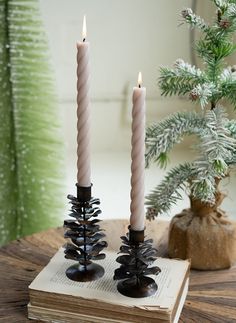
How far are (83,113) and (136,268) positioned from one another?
23 cm

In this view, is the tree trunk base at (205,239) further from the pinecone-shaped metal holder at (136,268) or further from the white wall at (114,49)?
the white wall at (114,49)

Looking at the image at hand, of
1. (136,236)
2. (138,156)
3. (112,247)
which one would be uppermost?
(138,156)

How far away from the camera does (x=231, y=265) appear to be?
3.29ft

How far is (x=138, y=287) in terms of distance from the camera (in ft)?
2.66

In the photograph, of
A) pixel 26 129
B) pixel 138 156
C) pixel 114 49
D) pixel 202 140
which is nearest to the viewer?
pixel 138 156

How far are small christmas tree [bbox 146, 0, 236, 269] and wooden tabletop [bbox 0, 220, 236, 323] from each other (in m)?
0.05

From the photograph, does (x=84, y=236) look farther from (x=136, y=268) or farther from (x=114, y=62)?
(x=114, y=62)

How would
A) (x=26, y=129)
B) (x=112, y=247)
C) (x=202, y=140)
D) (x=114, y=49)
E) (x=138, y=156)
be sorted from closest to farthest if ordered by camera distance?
(x=138, y=156) → (x=202, y=140) → (x=112, y=247) → (x=26, y=129) → (x=114, y=49)

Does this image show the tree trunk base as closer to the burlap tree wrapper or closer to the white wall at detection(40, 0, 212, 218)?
the burlap tree wrapper

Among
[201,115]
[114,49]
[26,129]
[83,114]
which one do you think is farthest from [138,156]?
[114,49]

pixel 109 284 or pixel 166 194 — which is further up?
pixel 166 194

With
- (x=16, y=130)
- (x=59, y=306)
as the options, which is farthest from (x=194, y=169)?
(x=16, y=130)

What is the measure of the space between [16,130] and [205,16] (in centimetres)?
106

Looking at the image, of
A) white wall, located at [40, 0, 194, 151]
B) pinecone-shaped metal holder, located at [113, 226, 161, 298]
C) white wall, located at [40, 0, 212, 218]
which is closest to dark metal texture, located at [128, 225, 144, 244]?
pinecone-shaped metal holder, located at [113, 226, 161, 298]
